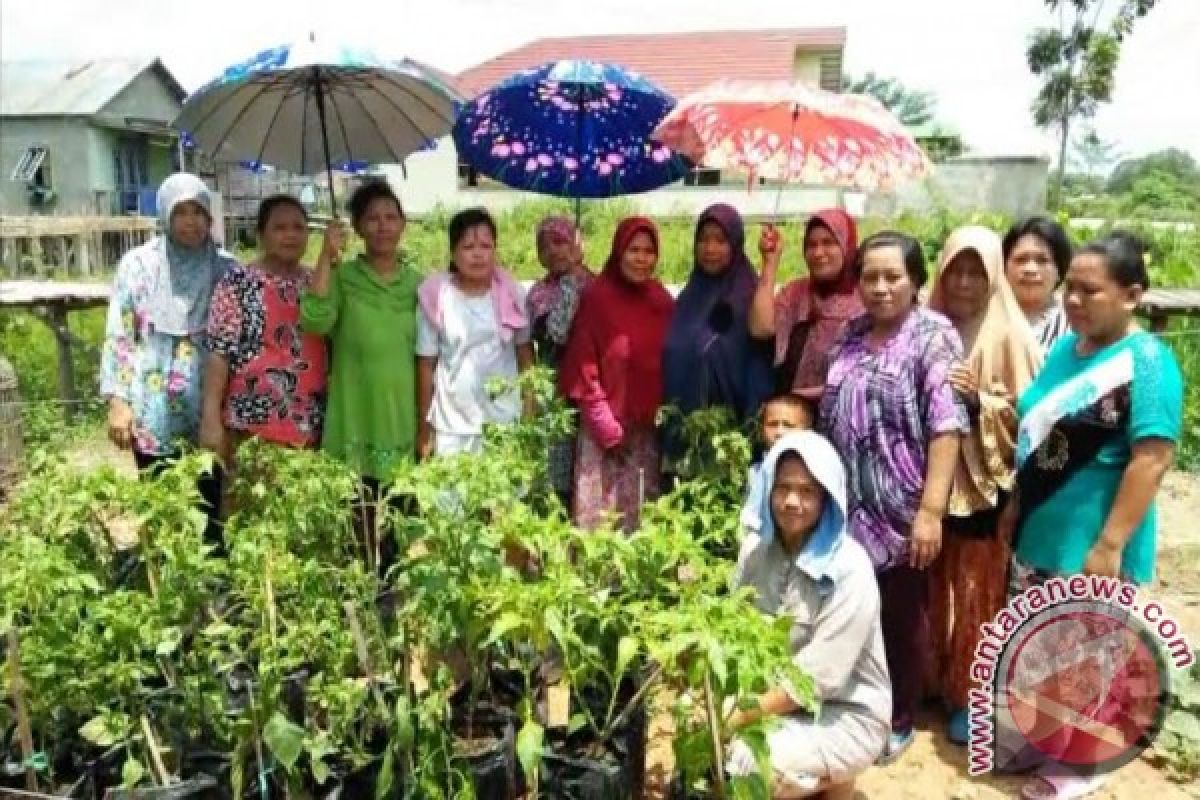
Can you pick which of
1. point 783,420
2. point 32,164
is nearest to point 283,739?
point 783,420

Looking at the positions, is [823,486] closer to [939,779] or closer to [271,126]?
[939,779]

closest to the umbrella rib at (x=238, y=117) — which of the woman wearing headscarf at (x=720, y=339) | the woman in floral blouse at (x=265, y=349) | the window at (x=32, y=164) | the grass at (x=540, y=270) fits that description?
the woman in floral blouse at (x=265, y=349)

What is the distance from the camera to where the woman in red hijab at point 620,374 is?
3.58 m

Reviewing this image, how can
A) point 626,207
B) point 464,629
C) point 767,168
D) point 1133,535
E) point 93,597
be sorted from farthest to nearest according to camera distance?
point 626,207 < point 767,168 < point 1133,535 < point 93,597 < point 464,629

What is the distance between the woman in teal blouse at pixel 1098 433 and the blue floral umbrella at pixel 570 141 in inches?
81.3

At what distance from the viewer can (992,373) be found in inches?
120

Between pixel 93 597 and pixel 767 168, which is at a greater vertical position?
pixel 767 168

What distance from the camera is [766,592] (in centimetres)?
275

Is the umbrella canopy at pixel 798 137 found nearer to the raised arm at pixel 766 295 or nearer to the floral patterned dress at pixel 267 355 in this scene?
the raised arm at pixel 766 295

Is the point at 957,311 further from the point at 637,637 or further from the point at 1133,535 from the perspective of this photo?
the point at 637,637

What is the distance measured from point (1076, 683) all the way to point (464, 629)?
1998 millimetres

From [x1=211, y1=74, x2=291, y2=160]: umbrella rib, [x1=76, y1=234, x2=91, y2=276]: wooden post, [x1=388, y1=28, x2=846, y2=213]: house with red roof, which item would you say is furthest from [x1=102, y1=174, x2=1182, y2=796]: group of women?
[x1=388, y1=28, x2=846, y2=213]: house with red roof

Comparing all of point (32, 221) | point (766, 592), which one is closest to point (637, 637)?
point (766, 592)

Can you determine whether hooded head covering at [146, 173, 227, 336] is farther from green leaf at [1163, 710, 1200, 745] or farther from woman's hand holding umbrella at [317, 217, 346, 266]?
green leaf at [1163, 710, 1200, 745]
